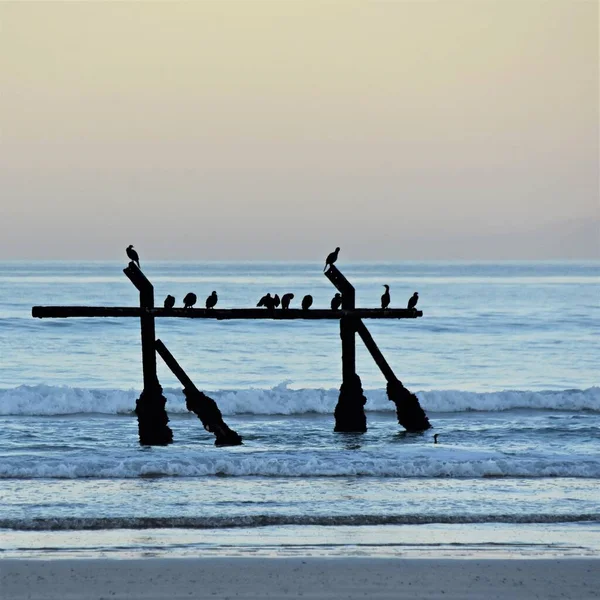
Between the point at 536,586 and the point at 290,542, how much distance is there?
8.11ft

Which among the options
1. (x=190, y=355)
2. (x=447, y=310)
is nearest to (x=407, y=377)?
(x=190, y=355)

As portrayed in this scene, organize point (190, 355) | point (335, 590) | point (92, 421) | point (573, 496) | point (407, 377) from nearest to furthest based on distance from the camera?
point (335, 590), point (573, 496), point (92, 421), point (407, 377), point (190, 355)

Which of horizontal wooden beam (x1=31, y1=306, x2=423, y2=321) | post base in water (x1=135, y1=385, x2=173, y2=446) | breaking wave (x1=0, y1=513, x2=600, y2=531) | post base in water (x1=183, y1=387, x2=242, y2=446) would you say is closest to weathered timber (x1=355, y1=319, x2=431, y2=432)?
horizontal wooden beam (x1=31, y1=306, x2=423, y2=321)

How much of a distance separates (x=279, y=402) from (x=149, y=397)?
6.03 metres

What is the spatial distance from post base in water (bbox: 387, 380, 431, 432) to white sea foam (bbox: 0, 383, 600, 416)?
382cm

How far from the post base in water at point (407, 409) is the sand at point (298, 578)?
8.31 meters

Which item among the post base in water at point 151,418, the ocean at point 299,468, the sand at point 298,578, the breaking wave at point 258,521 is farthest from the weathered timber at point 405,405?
the sand at point 298,578

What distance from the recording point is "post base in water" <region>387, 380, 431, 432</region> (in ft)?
57.2

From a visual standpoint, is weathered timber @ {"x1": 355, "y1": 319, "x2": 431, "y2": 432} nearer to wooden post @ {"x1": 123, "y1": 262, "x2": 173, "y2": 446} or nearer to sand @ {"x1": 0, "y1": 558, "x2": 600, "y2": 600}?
wooden post @ {"x1": 123, "y1": 262, "x2": 173, "y2": 446}

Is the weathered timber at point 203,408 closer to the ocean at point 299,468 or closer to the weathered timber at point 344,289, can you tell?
the ocean at point 299,468

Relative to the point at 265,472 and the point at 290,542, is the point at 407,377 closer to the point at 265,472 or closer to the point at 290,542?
the point at 265,472

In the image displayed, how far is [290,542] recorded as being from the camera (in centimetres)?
983

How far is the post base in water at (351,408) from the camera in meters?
17.2

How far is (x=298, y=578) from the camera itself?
8.62 metres
